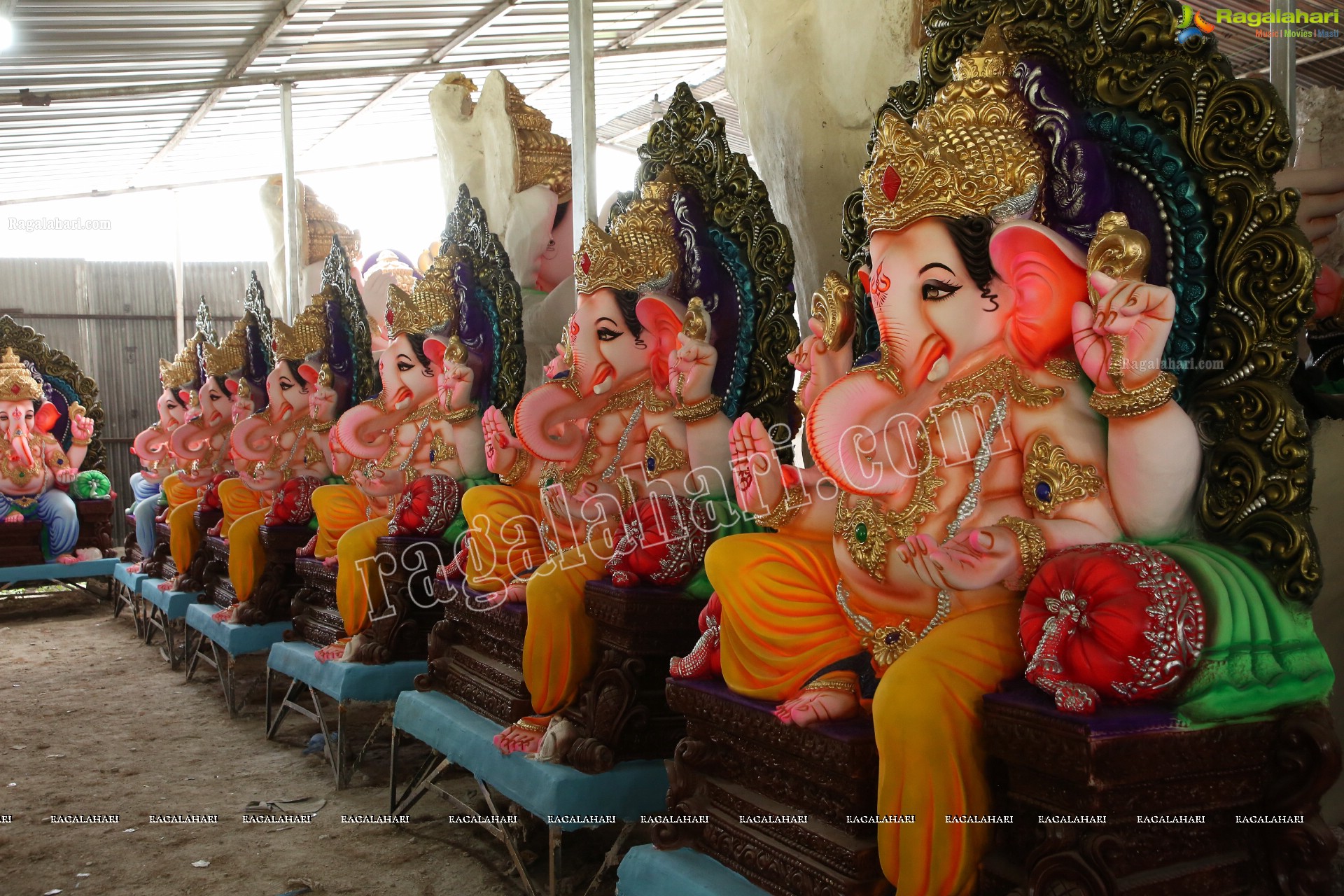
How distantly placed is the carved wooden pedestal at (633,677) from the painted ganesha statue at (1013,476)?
15.7 inches

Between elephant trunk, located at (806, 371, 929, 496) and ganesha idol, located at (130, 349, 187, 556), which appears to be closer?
elephant trunk, located at (806, 371, 929, 496)

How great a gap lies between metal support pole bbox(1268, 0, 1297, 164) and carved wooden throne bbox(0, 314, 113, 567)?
7993 millimetres

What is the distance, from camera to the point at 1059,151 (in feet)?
6.79

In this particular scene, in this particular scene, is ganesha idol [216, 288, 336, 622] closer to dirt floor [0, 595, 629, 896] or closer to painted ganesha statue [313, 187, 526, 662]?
dirt floor [0, 595, 629, 896]

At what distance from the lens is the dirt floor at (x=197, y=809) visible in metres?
3.40

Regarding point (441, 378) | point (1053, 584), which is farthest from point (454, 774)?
point (1053, 584)

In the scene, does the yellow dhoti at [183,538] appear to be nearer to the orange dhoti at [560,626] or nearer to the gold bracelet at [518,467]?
the gold bracelet at [518,467]

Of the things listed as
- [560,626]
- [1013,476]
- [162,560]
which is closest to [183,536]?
[162,560]

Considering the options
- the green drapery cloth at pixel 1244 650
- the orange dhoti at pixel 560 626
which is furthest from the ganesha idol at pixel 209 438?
the green drapery cloth at pixel 1244 650

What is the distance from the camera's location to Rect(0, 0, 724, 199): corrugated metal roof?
6074 mm

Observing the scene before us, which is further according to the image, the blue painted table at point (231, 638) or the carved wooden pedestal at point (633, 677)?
the blue painted table at point (231, 638)

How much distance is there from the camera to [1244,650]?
1.75 m

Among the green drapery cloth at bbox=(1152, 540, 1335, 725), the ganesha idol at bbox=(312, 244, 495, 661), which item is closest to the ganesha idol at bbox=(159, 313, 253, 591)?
the ganesha idol at bbox=(312, 244, 495, 661)

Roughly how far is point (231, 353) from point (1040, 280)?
18.0ft
